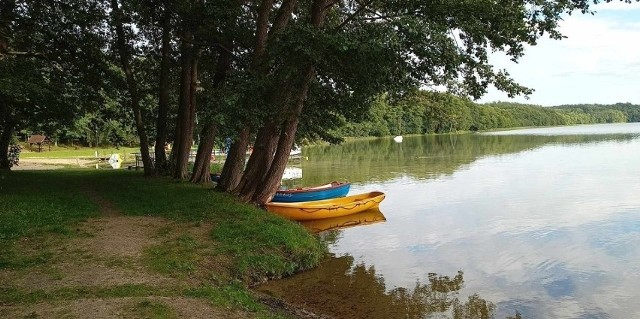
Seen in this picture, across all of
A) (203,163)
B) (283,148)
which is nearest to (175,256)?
(283,148)

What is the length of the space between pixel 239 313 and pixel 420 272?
Answer: 6711mm

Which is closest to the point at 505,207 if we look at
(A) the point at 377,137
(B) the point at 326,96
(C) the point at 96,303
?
(B) the point at 326,96

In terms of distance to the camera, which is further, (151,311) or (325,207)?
(325,207)

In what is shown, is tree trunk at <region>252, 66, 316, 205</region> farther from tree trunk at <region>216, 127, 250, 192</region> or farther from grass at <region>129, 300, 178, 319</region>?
grass at <region>129, 300, 178, 319</region>

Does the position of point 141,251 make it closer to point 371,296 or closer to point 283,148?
point 371,296

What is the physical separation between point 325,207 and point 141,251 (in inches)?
442

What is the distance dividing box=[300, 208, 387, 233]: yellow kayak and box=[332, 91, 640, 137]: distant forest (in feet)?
12.8

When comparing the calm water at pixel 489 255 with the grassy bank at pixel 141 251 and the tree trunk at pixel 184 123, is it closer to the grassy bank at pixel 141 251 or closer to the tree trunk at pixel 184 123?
the grassy bank at pixel 141 251

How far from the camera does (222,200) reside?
17.4 meters

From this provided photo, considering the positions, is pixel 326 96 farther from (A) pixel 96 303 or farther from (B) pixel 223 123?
(A) pixel 96 303

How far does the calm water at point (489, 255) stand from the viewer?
11.1m

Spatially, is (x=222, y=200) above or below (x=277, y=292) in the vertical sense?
above

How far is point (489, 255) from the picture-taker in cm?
1551

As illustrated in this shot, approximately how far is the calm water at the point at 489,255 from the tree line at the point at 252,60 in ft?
15.2
